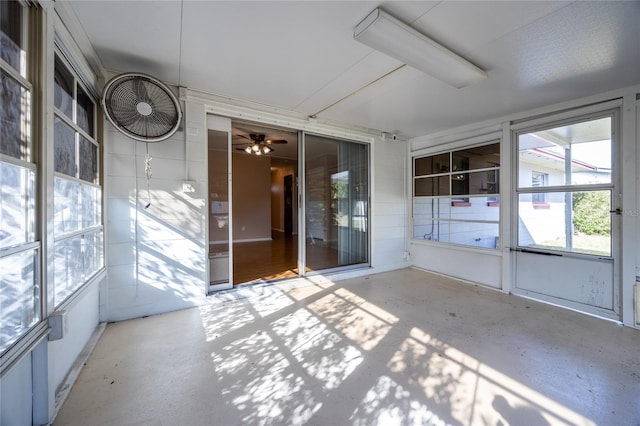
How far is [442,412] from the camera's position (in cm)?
144

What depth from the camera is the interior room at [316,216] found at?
4.64 ft

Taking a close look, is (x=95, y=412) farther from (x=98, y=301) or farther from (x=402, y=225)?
(x=402, y=225)

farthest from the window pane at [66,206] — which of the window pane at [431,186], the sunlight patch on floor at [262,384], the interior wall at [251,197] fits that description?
the interior wall at [251,197]

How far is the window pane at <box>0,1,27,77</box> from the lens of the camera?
3.72 feet

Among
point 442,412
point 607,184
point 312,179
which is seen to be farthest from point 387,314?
point 607,184

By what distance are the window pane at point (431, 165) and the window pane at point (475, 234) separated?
0.99 meters

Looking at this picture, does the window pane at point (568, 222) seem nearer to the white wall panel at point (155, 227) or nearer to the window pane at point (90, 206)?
the white wall panel at point (155, 227)

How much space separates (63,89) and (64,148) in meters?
0.44

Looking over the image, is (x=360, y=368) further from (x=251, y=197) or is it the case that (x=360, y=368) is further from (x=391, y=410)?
(x=251, y=197)

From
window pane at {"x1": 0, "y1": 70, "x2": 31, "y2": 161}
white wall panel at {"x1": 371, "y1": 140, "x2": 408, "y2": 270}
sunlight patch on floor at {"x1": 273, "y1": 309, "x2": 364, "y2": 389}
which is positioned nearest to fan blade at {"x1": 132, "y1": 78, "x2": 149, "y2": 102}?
window pane at {"x1": 0, "y1": 70, "x2": 31, "y2": 161}

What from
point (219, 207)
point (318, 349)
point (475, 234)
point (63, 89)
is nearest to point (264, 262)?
point (219, 207)

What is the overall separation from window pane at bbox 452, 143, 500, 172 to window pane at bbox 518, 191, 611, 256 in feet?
2.17

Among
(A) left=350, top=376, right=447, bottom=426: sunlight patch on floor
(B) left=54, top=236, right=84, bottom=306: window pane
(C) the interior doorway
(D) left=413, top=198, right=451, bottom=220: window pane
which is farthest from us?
(D) left=413, top=198, right=451, bottom=220: window pane

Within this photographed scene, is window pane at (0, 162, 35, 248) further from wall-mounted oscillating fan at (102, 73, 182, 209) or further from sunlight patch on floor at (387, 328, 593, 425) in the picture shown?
sunlight patch on floor at (387, 328, 593, 425)
